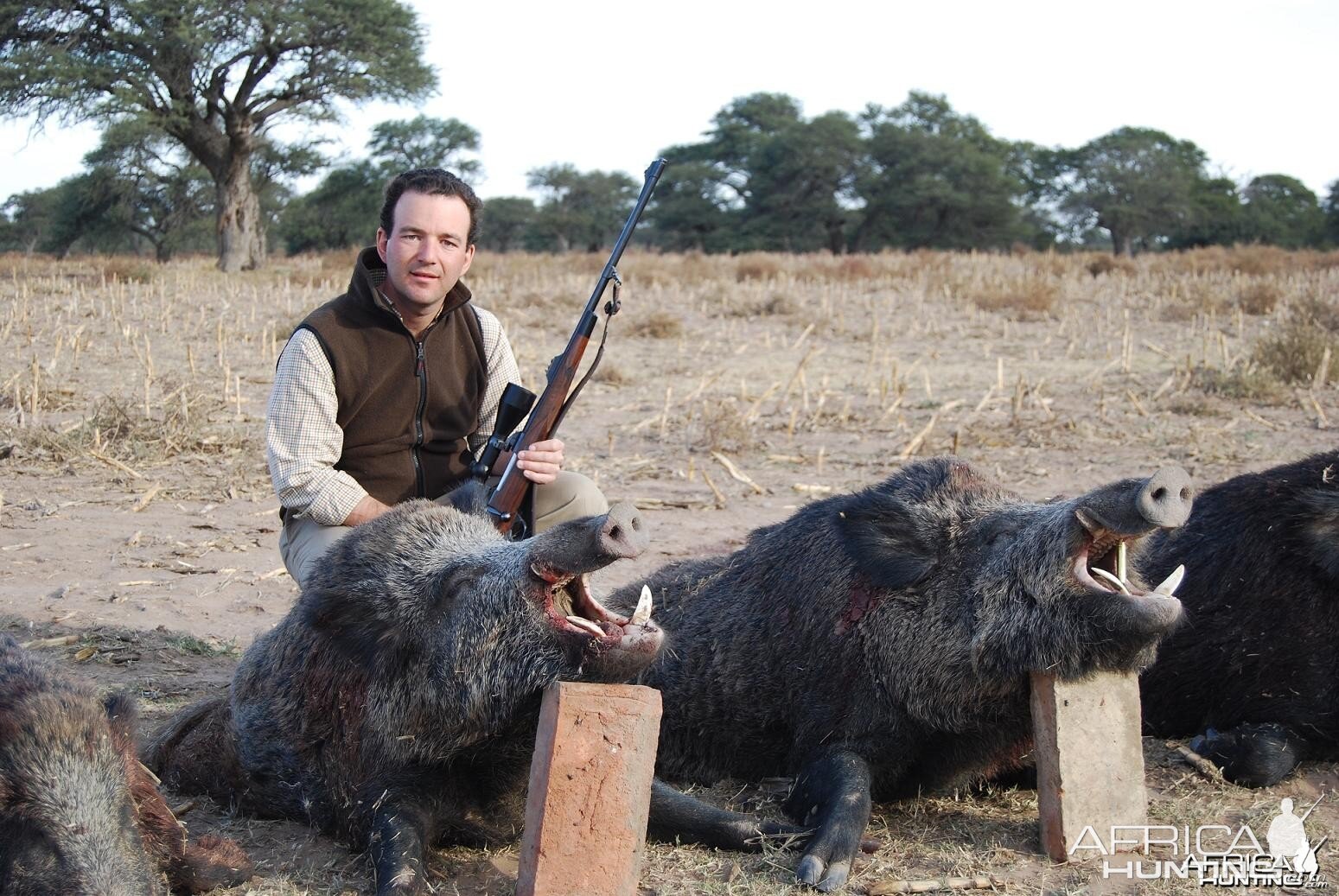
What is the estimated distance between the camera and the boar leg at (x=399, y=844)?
10.9ft

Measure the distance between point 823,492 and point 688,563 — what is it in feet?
11.8

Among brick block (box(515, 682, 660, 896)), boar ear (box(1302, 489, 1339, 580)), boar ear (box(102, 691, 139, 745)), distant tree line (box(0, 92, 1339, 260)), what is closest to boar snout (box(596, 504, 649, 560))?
brick block (box(515, 682, 660, 896))

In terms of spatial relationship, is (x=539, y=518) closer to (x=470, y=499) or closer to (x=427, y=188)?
(x=470, y=499)

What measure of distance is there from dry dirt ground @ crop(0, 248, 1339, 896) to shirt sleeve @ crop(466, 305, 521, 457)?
155 centimetres

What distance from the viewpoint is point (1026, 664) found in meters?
3.99

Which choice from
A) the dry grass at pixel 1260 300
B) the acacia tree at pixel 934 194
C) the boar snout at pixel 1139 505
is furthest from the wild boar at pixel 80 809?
the acacia tree at pixel 934 194

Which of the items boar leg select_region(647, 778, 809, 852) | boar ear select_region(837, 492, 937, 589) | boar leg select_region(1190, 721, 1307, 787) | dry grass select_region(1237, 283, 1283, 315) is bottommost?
boar leg select_region(647, 778, 809, 852)

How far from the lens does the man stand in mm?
4918

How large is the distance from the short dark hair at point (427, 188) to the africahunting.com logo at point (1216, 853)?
10.8 ft

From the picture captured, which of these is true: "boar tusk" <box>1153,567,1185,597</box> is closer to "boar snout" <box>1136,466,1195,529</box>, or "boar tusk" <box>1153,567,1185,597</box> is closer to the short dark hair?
"boar snout" <box>1136,466,1195,529</box>

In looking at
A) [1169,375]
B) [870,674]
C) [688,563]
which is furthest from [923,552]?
[1169,375]

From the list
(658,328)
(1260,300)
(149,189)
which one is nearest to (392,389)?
(658,328)

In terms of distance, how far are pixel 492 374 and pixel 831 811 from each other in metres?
2.52

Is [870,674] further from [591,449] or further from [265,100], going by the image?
[265,100]
